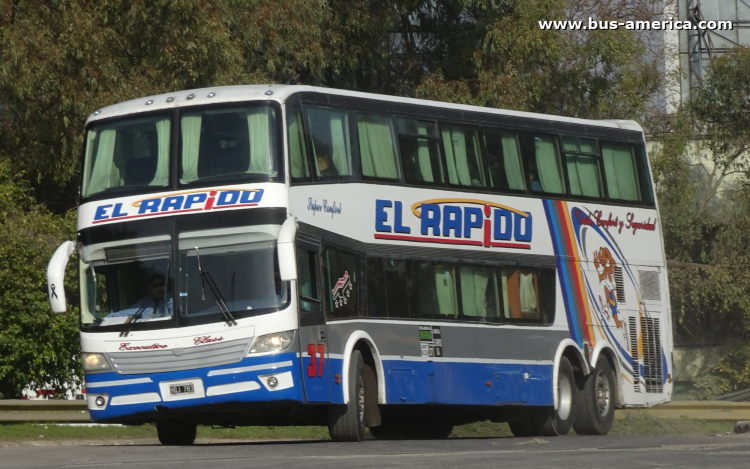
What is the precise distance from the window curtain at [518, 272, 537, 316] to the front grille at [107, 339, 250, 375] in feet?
18.2

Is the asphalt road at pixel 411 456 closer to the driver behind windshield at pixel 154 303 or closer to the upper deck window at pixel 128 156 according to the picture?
the driver behind windshield at pixel 154 303

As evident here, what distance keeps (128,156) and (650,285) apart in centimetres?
920

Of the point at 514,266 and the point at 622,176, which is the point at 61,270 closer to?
the point at 514,266

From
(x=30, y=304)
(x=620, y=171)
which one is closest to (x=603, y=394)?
(x=620, y=171)

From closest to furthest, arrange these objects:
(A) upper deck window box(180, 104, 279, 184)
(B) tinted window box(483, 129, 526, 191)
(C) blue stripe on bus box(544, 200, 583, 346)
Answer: (A) upper deck window box(180, 104, 279, 184)
(B) tinted window box(483, 129, 526, 191)
(C) blue stripe on bus box(544, 200, 583, 346)

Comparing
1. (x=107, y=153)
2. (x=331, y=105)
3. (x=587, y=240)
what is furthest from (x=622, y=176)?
(x=107, y=153)

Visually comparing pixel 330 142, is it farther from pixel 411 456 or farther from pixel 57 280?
pixel 411 456

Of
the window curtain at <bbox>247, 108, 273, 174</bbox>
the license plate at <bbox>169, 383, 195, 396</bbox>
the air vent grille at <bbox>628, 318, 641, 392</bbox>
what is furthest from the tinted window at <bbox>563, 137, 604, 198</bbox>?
the license plate at <bbox>169, 383, 195, 396</bbox>

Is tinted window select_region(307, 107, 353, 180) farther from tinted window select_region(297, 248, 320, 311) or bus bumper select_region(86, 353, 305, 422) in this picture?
bus bumper select_region(86, 353, 305, 422)

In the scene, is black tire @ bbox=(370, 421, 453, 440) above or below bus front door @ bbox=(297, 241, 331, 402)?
below

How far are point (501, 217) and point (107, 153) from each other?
554cm

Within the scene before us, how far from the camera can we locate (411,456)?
1237cm

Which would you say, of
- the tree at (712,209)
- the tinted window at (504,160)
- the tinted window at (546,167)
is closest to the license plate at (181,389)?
the tinted window at (504,160)

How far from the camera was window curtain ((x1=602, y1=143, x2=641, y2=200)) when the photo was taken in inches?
819
